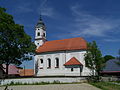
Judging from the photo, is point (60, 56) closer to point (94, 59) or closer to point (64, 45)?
point (64, 45)

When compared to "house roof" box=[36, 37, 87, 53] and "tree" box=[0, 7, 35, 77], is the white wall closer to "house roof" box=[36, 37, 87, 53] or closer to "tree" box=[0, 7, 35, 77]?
"house roof" box=[36, 37, 87, 53]

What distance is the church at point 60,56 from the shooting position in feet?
133

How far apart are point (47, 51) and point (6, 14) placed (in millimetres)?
18334

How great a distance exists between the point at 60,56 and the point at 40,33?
11.4 metres

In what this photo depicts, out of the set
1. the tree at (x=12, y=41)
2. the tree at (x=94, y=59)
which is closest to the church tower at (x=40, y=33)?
the tree at (x=12, y=41)

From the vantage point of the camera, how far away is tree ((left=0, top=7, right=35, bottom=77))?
3187cm

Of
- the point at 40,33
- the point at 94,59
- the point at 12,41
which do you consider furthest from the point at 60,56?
the point at 94,59

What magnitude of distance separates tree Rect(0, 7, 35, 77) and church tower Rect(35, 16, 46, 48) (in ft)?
40.2

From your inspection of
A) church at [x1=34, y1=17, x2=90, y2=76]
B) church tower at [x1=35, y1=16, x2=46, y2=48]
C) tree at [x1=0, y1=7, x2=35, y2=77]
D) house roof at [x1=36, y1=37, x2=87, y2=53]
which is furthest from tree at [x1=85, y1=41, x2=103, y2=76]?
church tower at [x1=35, y1=16, x2=46, y2=48]

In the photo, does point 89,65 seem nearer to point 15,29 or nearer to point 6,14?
point 15,29

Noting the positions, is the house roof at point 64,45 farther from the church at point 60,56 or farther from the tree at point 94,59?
the tree at point 94,59

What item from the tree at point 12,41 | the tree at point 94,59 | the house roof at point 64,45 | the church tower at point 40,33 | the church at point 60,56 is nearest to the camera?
the tree at point 94,59

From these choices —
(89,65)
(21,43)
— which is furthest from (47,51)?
(89,65)

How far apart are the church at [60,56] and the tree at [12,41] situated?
9095mm
